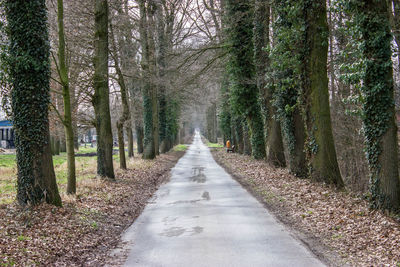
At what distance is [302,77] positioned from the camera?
512 inches

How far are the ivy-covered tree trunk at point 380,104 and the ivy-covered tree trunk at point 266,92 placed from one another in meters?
10.2

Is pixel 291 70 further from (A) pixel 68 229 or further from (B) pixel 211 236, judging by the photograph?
(A) pixel 68 229

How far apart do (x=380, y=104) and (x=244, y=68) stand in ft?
50.4

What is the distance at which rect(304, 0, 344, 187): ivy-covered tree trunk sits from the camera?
39.6 feet

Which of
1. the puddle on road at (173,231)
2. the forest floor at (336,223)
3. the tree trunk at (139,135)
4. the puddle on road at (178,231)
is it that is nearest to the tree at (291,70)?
the forest floor at (336,223)

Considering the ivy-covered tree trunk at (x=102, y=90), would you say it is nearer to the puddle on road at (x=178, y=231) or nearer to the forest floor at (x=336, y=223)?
the forest floor at (x=336, y=223)

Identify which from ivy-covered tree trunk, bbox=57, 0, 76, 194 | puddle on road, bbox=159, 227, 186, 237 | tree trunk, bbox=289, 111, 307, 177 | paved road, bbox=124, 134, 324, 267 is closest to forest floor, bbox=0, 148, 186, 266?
paved road, bbox=124, 134, 324, 267

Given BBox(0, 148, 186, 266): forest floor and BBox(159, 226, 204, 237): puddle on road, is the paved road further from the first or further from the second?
BBox(0, 148, 186, 266): forest floor

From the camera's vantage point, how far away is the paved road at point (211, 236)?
6.00 m

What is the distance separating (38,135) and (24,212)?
5.80 feet

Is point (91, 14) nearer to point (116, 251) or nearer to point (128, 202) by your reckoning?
point (128, 202)

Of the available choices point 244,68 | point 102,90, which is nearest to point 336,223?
point 102,90

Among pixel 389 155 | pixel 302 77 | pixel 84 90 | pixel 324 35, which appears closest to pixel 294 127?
pixel 302 77

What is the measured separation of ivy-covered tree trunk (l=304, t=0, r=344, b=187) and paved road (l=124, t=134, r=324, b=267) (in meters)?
2.67
